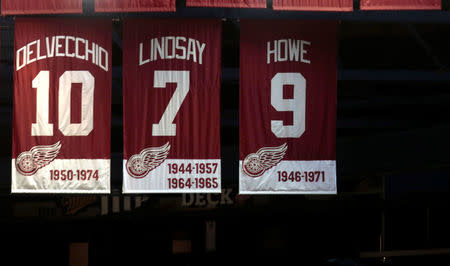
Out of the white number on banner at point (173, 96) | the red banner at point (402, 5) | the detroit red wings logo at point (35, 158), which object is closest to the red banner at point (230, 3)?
the white number on banner at point (173, 96)

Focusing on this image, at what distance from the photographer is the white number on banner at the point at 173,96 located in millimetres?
11773

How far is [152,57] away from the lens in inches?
469

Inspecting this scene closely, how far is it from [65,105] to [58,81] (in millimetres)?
413

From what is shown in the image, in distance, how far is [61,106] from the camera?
1177 cm

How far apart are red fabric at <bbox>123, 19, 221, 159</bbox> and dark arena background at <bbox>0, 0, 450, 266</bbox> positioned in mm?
1566

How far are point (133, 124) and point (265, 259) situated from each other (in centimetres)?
930

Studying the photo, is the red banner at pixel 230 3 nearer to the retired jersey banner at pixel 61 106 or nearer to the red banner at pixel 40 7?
the retired jersey banner at pixel 61 106

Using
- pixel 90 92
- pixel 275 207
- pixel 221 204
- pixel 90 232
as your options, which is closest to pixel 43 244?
pixel 90 232

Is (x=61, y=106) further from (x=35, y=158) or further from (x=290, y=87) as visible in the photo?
(x=290, y=87)

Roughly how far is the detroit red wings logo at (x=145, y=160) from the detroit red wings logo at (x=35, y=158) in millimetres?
1190

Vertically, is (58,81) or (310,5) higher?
(310,5)

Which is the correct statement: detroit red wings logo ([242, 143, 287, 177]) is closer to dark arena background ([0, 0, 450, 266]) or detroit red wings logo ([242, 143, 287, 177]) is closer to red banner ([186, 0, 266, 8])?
red banner ([186, 0, 266, 8])

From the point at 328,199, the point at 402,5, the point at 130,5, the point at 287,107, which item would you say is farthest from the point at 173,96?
the point at 328,199

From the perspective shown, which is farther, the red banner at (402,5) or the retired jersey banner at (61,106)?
the red banner at (402,5)
